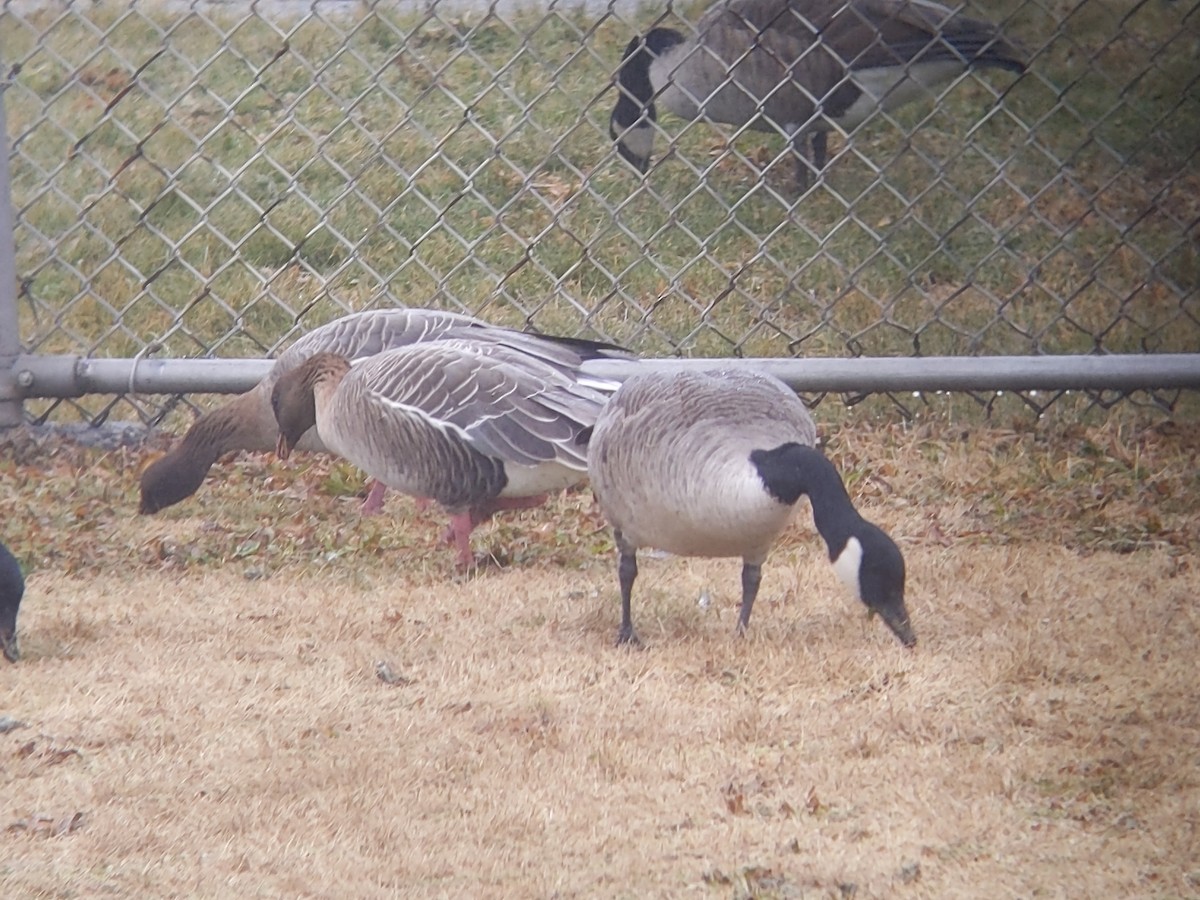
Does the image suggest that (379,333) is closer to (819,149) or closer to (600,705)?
(600,705)

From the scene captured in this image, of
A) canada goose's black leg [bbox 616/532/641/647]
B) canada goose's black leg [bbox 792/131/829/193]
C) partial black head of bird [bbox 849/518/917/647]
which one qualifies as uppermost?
canada goose's black leg [bbox 792/131/829/193]

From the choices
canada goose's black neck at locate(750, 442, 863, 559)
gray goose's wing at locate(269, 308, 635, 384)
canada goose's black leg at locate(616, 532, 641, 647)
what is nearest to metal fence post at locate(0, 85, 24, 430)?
gray goose's wing at locate(269, 308, 635, 384)

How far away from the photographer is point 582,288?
5.85 metres

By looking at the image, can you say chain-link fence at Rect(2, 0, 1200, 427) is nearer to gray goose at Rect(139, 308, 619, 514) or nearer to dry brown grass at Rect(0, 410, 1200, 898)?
gray goose at Rect(139, 308, 619, 514)

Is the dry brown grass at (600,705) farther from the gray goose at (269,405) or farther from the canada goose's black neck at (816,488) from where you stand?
the canada goose's black neck at (816,488)

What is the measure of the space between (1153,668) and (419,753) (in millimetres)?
1359

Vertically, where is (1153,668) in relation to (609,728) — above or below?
above

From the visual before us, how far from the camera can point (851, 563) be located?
9.96 ft

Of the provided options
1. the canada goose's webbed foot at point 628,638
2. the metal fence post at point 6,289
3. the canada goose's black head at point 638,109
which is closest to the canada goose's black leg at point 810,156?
the canada goose's black head at point 638,109

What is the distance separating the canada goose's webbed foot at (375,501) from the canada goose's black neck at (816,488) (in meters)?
1.61

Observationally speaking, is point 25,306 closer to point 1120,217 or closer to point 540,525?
point 540,525

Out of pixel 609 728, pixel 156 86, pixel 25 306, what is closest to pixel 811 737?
pixel 609 728

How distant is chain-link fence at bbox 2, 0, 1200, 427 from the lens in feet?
15.5

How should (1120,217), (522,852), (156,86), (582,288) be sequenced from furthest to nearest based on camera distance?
(156,86) → (582,288) → (1120,217) → (522,852)
